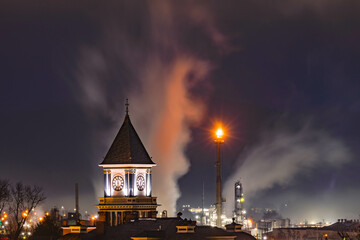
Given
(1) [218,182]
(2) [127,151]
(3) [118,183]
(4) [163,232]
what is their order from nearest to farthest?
(4) [163,232]
(3) [118,183]
(2) [127,151]
(1) [218,182]

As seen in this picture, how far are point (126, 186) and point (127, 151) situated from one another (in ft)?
18.8

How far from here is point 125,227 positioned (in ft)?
321

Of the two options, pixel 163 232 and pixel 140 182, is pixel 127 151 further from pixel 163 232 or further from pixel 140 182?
pixel 163 232

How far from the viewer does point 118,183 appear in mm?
112125

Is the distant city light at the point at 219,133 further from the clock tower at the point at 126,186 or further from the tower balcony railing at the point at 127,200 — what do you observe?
the tower balcony railing at the point at 127,200

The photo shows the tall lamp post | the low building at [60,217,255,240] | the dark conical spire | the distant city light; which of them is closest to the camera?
the low building at [60,217,255,240]

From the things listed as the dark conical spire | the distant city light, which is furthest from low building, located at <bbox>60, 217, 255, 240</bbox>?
the distant city light

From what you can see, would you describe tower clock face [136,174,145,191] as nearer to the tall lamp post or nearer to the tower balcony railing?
the tower balcony railing

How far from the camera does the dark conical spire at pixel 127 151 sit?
114 meters

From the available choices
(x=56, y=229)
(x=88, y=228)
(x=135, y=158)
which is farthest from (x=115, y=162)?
(x=56, y=229)

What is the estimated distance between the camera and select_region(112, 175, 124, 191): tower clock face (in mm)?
111750

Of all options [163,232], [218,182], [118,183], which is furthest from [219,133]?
[163,232]

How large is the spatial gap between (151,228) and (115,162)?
19204mm

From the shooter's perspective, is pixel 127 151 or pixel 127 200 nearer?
pixel 127 200
